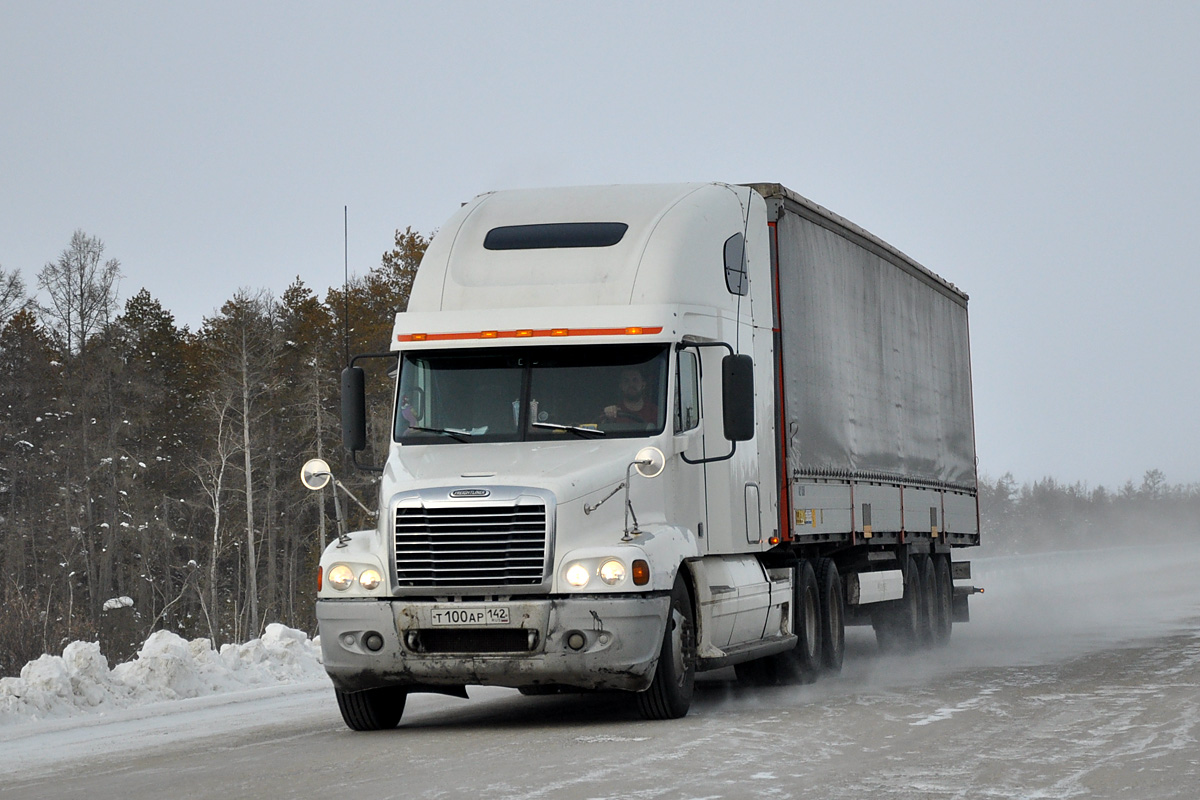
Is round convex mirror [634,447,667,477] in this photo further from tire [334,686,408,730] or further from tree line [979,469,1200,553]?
tree line [979,469,1200,553]

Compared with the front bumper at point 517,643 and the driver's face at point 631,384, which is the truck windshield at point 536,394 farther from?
the front bumper at point 517,643

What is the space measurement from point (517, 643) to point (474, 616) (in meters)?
0.34

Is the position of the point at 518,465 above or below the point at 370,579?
above

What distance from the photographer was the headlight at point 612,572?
10.6 metres

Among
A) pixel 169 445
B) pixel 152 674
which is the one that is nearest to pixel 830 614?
pixel 152 674

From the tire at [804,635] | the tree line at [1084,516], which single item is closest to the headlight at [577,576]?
the tire at [804,635]

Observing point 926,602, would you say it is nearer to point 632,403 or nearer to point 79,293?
point 632,403

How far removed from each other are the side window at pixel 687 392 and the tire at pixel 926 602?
7.95 m

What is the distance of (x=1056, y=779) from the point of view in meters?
8.06

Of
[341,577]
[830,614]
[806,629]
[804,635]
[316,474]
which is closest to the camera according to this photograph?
[341,577]

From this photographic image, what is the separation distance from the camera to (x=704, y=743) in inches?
388

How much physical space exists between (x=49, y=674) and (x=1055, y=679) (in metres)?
8.29

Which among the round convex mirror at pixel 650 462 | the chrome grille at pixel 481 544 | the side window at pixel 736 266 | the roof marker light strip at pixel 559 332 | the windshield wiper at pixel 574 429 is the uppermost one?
the side window at pixel 736 266

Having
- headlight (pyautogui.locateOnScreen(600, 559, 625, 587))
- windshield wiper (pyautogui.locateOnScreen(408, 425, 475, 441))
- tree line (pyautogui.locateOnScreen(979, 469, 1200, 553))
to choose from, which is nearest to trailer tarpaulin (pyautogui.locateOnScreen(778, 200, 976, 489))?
windshield wiper (pyautogui.locateOnScreen(408, 425, 475, 441))
